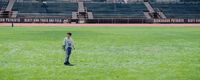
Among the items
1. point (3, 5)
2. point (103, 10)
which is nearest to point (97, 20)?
point (103, 10)

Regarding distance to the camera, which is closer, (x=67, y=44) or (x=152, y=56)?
(x=67, y=44)

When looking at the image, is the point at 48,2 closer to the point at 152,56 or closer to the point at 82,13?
the point at 82,13

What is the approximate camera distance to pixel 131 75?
19.5m

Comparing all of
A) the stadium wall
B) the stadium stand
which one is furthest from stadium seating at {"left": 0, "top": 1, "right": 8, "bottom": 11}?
the stadium wall

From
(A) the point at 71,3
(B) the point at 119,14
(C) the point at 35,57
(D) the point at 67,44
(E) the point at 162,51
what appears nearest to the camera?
(D) the point at 67,44

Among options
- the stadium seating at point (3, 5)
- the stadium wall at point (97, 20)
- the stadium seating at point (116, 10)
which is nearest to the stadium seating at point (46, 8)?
the stadium seating at point (3, 5)

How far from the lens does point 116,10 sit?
340 feet

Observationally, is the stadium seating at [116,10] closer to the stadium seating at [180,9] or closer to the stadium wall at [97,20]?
the stadium wall at [97,20]

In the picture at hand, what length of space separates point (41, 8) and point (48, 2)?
737 centimetres

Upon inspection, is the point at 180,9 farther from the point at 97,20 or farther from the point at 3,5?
the point at 3,5

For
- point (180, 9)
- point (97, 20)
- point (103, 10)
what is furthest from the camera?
point (180, 9)

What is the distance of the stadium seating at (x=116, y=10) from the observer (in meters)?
96.8

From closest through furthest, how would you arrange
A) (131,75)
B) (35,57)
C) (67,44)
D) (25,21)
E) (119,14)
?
(131,75), (67,44), (35,57), (25,21), (119,14)

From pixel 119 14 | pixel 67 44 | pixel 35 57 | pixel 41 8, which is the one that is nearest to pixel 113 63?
pixel 67 44
